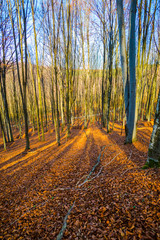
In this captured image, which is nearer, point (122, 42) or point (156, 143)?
point (156, 143)

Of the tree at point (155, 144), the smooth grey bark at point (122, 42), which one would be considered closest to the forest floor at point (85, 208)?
the tree at point (155, 144)

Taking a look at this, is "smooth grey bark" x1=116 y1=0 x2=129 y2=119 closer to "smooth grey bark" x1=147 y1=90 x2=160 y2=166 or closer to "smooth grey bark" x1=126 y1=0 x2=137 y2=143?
"smooth grey bark" x1=126 y1=0 x2=137 y2=143

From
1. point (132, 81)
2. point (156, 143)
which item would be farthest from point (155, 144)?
point (132, 81)

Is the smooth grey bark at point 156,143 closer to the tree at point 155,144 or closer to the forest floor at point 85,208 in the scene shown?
the tree at point 155,144

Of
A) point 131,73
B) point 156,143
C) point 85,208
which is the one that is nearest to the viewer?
point 85,208

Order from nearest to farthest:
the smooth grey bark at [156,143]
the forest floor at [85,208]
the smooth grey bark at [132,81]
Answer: the forest floor at [85,208]
the smooth grey bark at [156,143]
the smooth grey bark at [132,81]

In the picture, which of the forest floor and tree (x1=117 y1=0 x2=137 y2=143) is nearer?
the forest floor

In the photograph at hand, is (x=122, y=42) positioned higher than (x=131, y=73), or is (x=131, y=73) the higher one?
(x=122, y=42)

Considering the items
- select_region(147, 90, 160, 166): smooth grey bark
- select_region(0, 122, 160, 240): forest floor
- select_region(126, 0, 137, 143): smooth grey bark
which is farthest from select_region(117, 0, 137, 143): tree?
select_region(0, 122, 160, 240): forest floor

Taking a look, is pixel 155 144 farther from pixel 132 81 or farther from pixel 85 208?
pixel 132 81

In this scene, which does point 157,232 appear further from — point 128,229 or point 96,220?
point 96,220

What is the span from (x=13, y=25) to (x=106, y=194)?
1075cm

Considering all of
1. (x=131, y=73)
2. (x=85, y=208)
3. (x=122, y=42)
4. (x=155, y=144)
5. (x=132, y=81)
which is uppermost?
(x=122, y=42)

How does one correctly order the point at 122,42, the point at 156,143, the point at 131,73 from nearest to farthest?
the point at 156,143, the point at 131,73, the point at 122,42
